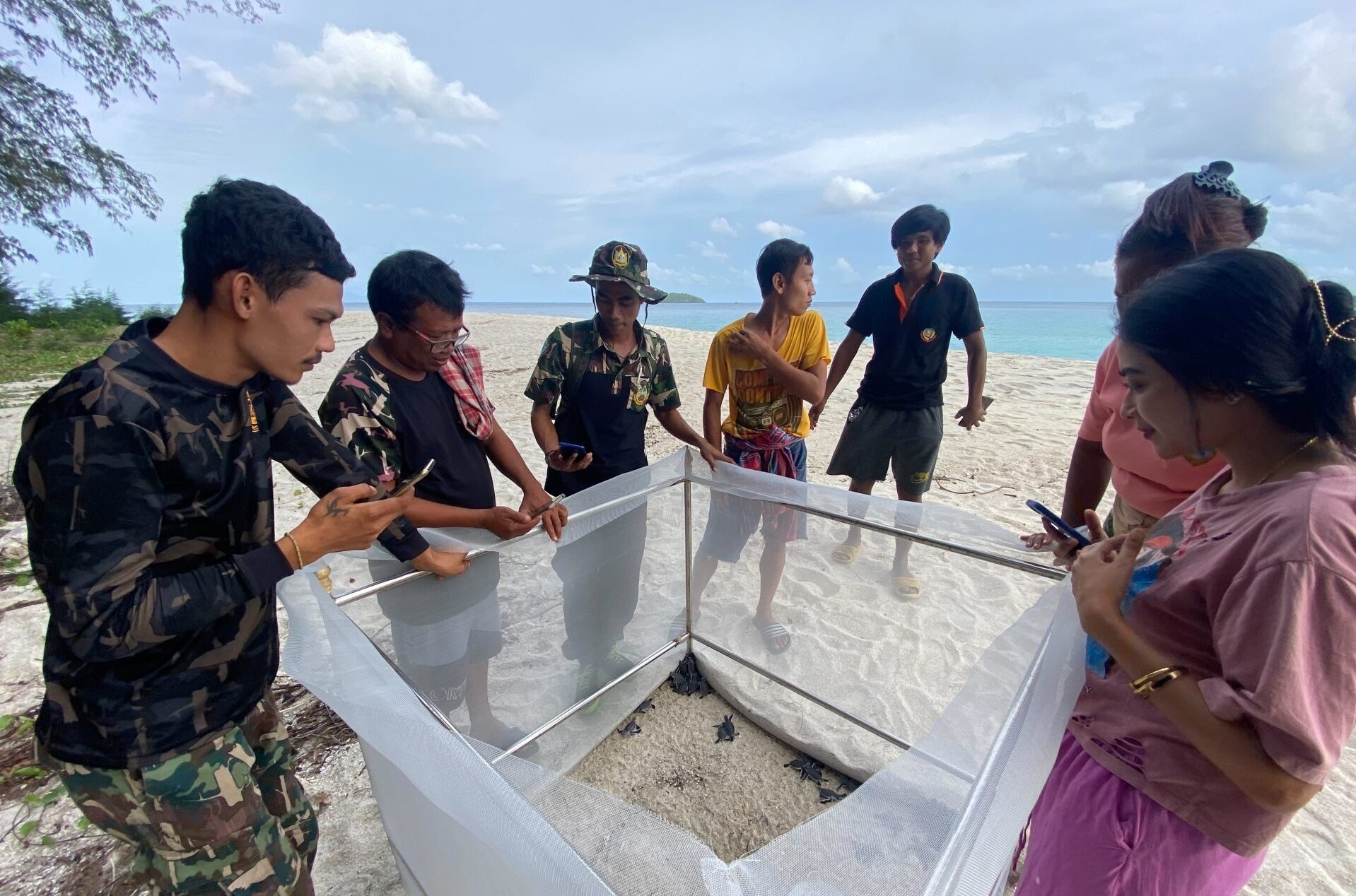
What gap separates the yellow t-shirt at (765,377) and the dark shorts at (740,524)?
1.50 ft

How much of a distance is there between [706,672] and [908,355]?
1937 mm

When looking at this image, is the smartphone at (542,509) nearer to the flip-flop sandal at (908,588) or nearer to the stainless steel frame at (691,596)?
the stainless steel frame at (691,596)

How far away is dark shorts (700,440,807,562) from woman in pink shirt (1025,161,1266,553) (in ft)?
2.86

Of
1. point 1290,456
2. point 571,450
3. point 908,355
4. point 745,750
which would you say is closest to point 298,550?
point 571,450

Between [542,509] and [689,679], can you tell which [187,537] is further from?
[689,679]

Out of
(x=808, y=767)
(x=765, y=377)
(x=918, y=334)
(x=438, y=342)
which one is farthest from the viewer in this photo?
(x=918, y=334)

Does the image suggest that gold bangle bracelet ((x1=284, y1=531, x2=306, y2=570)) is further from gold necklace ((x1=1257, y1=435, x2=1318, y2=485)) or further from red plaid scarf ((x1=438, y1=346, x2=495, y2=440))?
gold necklace ((x1=1257, y1=435, x2=1318, y2=485))

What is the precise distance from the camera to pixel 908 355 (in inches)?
128

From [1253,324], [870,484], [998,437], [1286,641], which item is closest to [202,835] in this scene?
[1286,641]

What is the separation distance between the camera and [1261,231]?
1.58 m

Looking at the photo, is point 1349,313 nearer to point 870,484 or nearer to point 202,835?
point 202,835

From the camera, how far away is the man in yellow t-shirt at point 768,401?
247 centimetres

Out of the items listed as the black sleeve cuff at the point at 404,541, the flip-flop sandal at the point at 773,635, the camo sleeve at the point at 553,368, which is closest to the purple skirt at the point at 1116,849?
the flip-flop sandal at the point at 773,635

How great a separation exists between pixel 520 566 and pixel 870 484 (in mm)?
2236
